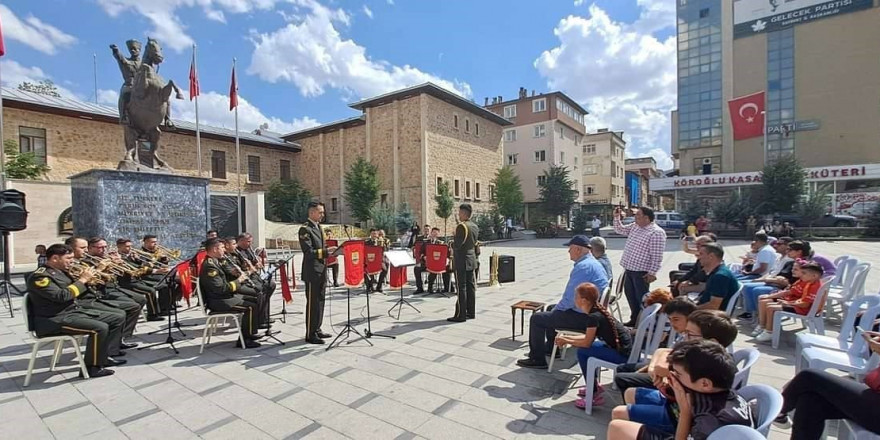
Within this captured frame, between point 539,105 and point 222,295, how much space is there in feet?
138

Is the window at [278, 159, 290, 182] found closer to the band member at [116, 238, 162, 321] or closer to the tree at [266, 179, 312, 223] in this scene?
the tree at [266, 179, 312, 223]

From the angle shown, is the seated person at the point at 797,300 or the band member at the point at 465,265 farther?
the band member at the point at 465,265

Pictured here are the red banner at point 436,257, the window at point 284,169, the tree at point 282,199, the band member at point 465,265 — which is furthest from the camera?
the window at point 284,169

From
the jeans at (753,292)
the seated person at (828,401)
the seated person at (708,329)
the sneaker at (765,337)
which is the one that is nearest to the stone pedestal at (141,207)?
the seated person at (708,329)

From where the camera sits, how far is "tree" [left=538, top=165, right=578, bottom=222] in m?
32.3

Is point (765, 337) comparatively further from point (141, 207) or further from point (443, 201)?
point (443, 201)

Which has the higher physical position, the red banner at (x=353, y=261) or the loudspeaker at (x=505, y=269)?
the red banner at (x=353, y=261)

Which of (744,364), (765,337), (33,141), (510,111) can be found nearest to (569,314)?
(744,364)

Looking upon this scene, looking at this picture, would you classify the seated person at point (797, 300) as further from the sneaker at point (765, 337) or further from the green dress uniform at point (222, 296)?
the green dress uniform at point (222, 296)

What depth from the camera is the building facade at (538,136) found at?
4191 centimetres

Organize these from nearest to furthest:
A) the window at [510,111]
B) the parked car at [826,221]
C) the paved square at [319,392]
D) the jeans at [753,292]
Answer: the paved square at [319,392] → the jeans at [753,292] → the parked car at [826,221] → the window at [510,111]

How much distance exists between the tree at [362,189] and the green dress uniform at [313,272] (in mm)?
22206

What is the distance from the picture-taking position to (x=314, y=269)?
5.43 meters

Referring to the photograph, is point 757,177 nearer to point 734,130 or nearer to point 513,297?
point 734,130
